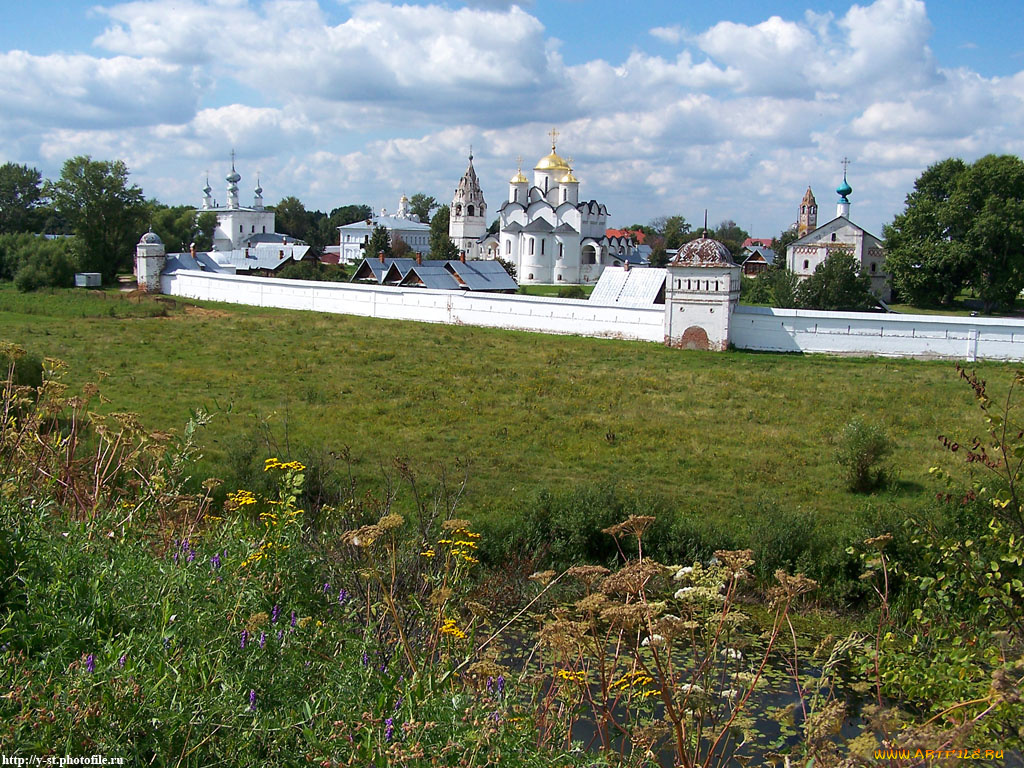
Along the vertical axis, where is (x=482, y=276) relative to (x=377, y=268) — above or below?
below

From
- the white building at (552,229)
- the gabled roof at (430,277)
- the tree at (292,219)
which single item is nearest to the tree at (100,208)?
the gabled roof at (430,277)

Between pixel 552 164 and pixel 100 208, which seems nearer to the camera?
pixel 100 208

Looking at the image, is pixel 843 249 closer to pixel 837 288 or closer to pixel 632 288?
pixel 837 288

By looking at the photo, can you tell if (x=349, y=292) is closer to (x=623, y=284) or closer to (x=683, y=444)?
(x=623, y=284)

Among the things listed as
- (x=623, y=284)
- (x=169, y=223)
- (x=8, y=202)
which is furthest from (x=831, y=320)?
(x=8, y=202)

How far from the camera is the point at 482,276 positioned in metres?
31.7

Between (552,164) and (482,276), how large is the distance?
20093 mm

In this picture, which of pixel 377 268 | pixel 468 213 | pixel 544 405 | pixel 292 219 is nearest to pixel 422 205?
pixel 292 219

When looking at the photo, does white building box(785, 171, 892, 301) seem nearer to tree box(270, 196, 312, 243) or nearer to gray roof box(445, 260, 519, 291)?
gray roof box(445, 260, 519, 291)

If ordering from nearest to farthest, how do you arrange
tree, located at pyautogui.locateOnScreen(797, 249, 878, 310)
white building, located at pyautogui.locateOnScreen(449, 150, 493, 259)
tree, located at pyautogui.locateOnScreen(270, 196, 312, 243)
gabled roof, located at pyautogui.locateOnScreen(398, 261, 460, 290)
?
tree, located at pyautogui.locateOnScreen(797, 249, 878, 310), gabled roof, located at pyautogui.locateOnScreen(398, 261, 460, 290), white building, located at pyautogui.locateOnScreen(449, 150, 493, 259), tree, located at pyautogui.locateOnScreen(270, 196, 312, 243)

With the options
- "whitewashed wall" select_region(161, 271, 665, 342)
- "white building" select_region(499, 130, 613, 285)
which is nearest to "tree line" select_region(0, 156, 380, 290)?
"whitewashed wall" select_region(161, 271, 665, 342)

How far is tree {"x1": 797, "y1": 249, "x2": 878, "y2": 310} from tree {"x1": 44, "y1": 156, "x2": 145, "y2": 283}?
93.6ft

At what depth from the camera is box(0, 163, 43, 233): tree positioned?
56719 mm

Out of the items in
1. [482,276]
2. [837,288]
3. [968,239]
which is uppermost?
[968,239]
